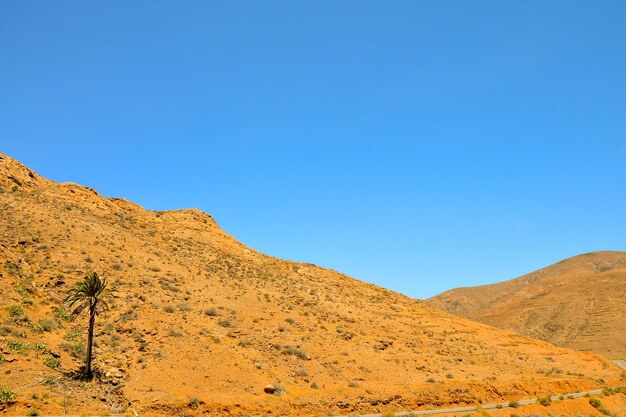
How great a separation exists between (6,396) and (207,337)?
13898 millimetres

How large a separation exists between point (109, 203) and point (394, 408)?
49.8 meters

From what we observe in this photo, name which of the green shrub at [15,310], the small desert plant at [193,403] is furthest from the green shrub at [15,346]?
the small desert plant at [193,403]

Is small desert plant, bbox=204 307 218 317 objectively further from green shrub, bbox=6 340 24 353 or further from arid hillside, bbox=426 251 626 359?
arid hillside, bbox=426 251 626 359

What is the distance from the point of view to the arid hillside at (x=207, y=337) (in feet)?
89.8

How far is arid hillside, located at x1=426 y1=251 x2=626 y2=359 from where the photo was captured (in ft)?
280

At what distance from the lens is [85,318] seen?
3472 centimetres

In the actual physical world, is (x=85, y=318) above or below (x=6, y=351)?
above

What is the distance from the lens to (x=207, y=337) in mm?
35094

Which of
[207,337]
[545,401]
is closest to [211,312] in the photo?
[207,337]

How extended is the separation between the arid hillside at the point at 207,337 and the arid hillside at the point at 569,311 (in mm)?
34109

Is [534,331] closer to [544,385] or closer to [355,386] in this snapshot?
[544,385]

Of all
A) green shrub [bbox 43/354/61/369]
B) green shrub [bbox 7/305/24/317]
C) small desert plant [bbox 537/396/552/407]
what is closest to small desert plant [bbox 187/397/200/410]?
green shrub [bbox 43/354/61/369]

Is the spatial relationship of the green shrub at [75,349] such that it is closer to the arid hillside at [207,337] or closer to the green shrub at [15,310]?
the arid hillside at [207,337]

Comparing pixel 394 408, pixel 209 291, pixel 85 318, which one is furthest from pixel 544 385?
pixel 85 318
